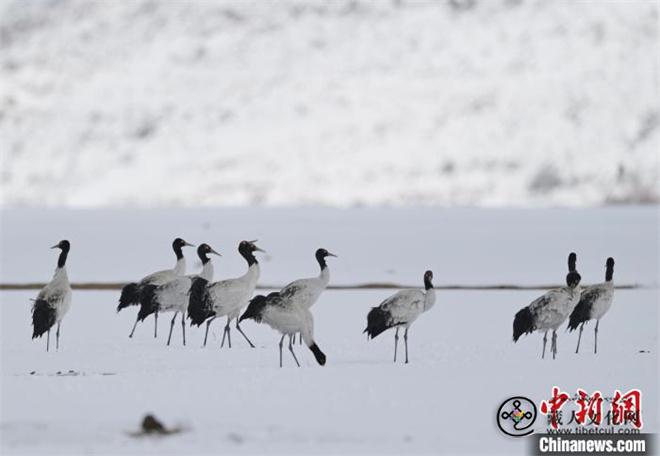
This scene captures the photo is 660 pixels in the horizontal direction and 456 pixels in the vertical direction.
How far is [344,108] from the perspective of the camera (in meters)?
109

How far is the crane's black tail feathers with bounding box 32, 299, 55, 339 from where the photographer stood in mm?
13891

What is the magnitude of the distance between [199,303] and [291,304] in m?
1.80

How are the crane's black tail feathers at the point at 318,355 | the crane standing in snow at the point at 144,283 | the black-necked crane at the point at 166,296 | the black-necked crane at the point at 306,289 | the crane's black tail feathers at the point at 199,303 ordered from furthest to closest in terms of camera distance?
1. the crane standing in snow at the point at 144,283
2. the black-necked crane at the point at 166,296
3. the crane's black tail feathers at the point at 199,303
4. the black-necked crane at the point at 306,289
5. the crane's black tail feathers at the point at 318,355

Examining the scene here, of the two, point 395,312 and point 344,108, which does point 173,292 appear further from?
point 344,108

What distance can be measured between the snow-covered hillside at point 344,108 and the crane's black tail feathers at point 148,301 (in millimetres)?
82637

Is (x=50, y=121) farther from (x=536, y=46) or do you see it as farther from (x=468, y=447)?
(x=468, y=447)

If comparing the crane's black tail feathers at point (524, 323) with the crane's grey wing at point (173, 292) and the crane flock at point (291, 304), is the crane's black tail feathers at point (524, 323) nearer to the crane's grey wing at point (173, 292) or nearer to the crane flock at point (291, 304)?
the crane flock at point (291, 304)

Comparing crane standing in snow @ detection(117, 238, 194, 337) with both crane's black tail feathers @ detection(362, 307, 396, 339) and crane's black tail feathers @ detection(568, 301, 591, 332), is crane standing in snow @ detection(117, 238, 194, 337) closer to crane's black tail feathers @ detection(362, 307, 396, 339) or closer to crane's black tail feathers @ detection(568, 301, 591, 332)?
crane's black tail feathers @ detection(362, 307, 396, 339)

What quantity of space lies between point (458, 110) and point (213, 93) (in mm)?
20878

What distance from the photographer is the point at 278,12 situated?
381 feet

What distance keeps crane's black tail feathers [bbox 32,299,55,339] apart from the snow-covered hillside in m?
84.2

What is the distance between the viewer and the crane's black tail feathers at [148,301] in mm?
15375

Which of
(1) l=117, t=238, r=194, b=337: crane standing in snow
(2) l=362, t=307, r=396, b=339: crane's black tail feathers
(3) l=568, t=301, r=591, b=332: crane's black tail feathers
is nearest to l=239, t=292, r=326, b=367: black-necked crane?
(2) l=362, t=307, r=396, b=339: crane's black tail feathers

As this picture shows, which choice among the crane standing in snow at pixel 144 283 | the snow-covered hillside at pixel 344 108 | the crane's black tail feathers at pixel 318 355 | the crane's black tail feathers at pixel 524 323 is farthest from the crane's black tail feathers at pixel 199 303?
the snow-covered hillside at pixel 344 108
